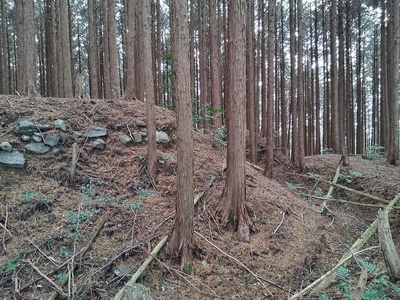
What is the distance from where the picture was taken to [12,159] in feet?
17.2

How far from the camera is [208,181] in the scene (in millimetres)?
5852

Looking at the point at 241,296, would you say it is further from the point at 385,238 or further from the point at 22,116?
the point at 22,116

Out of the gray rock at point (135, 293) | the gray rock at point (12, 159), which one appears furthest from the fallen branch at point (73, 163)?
the gray rock at point (135, 293)

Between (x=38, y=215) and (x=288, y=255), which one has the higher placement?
(x=38, y=215)

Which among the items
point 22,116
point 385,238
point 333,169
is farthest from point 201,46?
point 385,238

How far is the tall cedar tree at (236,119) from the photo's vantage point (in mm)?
4832

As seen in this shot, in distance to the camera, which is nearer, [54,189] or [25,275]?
[25,275]

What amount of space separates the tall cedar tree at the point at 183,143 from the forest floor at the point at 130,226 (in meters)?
0.24

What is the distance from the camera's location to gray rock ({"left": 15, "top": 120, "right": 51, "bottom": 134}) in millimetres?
5820

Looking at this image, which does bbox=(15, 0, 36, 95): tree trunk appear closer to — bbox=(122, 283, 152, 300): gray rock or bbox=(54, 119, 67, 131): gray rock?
bbox=(54, 119, 67, 131): gray rock

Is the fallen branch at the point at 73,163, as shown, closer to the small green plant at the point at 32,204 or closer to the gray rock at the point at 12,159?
the small green plant at the point at 32,204

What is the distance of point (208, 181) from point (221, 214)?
1013mm

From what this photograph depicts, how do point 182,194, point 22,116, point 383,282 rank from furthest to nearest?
1. point 22,116
2. point 182,194
3. point 383,282

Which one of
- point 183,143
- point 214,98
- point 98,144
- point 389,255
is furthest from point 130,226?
point 214,98
